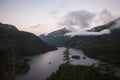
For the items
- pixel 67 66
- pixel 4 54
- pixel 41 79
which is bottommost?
pixel 41 79

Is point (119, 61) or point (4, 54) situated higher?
point (4, 54)

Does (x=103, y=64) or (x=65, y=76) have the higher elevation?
(x=103, y=64)

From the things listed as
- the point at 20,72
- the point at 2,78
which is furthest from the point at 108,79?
the point at 20,72

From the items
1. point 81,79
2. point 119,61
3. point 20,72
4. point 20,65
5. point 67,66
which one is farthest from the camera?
point 119,61

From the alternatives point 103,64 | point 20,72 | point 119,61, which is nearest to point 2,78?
point 103,64

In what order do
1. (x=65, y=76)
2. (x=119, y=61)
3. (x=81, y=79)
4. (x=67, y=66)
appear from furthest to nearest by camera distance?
(x=119, y=61) < (x=67, y=66) < (x=65, y=76) < (x=81, y=79)

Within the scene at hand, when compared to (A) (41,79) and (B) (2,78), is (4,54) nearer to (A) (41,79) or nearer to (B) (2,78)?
(A) (41,79)

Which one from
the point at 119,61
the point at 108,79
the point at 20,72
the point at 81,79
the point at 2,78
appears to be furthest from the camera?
the point at 119,61

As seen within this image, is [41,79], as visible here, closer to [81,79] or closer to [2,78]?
[81,79]

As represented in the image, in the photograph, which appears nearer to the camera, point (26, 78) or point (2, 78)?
point (2, 78)
